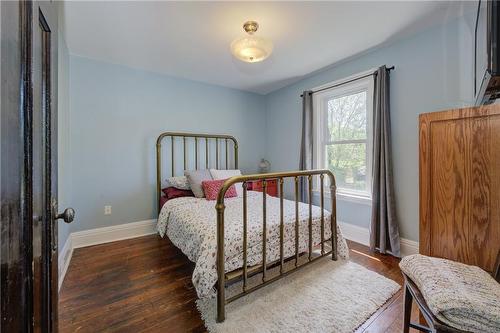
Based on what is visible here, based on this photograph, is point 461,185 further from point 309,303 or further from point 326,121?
point 326,121

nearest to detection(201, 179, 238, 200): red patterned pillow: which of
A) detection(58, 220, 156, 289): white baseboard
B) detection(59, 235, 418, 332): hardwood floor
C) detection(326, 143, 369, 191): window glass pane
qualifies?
detection(59, 235, 418, 332): hardwood floor

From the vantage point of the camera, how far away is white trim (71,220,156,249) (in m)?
2.64

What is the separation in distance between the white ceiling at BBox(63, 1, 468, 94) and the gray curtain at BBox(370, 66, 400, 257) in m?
0.55

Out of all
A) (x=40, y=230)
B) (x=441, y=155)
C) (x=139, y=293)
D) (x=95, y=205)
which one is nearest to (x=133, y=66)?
(x=95, y=205)

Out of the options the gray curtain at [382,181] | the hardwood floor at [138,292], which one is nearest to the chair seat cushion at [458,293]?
the hardwood floor at [138,292]

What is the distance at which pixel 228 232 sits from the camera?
1595mm

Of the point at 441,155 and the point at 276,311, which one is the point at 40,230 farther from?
the point at 441,155

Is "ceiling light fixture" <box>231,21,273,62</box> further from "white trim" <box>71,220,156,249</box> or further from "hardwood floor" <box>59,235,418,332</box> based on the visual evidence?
"white trim" <box>71,220,156,249</box>

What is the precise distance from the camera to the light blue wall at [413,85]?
1.99 metres

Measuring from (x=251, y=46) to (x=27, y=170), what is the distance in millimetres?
Answer: 1735

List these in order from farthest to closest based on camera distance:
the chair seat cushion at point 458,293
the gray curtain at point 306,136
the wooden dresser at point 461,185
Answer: the gray curtain at point 306,136
the wooden dresser at point 461,185
the chair seat cushion at point 458,293

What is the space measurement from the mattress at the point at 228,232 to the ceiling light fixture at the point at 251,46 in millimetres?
1394

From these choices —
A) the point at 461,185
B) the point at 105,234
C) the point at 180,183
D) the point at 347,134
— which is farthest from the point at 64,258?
the point at 347,134

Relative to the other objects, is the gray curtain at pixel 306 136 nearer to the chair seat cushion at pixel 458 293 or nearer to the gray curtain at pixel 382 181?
the gray curtain at pixel 382 181
